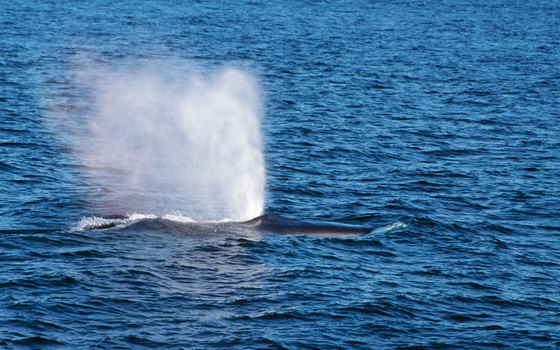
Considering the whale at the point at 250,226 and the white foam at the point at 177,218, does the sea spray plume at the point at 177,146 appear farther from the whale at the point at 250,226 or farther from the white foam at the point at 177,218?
the whale at the point at 250,226

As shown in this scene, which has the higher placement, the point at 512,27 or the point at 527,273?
the point at 512,27

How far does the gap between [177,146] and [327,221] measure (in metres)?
20.6

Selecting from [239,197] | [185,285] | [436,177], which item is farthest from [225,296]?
[436,177]

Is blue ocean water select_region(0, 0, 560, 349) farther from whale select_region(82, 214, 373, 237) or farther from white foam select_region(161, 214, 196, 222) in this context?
white foam select_region(161, 214, 196, 222)

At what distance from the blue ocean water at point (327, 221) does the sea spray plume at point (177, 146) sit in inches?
60.8

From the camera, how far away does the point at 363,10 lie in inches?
6048

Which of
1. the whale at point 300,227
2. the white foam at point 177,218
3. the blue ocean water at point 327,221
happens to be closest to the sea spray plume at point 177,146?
the white foam at point 177,218

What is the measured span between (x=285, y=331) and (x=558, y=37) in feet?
326

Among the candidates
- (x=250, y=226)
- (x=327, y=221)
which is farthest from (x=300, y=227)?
(x=250, y=226)

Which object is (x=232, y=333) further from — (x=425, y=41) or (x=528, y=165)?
(x=425, y=41)

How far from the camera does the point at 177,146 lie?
65.1m

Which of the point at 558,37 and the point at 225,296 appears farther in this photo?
the point at 558,37

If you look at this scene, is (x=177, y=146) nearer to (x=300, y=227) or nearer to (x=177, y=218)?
(x=177, y=218)

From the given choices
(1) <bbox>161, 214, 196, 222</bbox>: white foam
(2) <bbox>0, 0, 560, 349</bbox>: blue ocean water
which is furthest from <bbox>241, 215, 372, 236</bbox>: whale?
(1) <bbox>161, 214, 196, 222</bbox>: white foam
